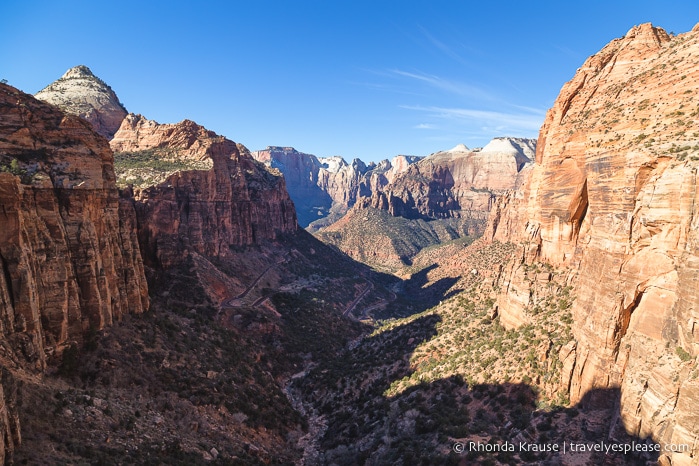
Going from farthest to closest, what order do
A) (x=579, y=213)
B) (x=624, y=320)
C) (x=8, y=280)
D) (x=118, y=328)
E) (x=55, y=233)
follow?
1. (x=118, y=328)
2. (x=579, y=213)
3. (x=55, y=233)
4. (x=624, y=320)
5. (x=8, y=280)

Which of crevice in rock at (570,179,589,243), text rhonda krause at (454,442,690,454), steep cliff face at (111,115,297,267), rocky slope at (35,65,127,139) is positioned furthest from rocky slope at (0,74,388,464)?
crevice in rock at (570,179,589,243)

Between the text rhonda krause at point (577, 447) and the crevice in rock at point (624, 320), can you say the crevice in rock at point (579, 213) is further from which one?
the text rhonda krause at point (577, 447)

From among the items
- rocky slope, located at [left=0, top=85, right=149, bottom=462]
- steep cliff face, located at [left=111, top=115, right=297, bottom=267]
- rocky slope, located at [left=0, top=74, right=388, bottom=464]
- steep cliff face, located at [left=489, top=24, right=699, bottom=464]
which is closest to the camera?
steep cliff face, located at [left=489, top=24, right=699, bottom=464]

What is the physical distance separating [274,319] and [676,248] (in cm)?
5799

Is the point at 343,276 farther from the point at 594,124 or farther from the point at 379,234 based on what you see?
the point at 594,124

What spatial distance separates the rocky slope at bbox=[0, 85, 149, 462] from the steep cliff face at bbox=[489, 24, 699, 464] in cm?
3627

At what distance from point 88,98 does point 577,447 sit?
110612 millimetres

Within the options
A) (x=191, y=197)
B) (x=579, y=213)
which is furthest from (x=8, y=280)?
(x=191, y=197)

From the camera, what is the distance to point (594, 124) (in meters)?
32.0

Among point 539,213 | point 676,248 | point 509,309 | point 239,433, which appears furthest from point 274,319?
point 676,248

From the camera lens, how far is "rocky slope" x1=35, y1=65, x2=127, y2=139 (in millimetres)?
85750

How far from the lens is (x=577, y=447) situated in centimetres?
2417

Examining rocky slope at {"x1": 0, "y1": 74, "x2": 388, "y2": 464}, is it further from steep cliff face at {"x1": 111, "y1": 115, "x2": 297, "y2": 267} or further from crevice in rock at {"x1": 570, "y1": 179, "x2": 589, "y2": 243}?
crevice in rock at {"x1": 570, "y1": 179, "x2": 589, "y2": 243}

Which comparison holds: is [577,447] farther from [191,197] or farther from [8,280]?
[191,197]
